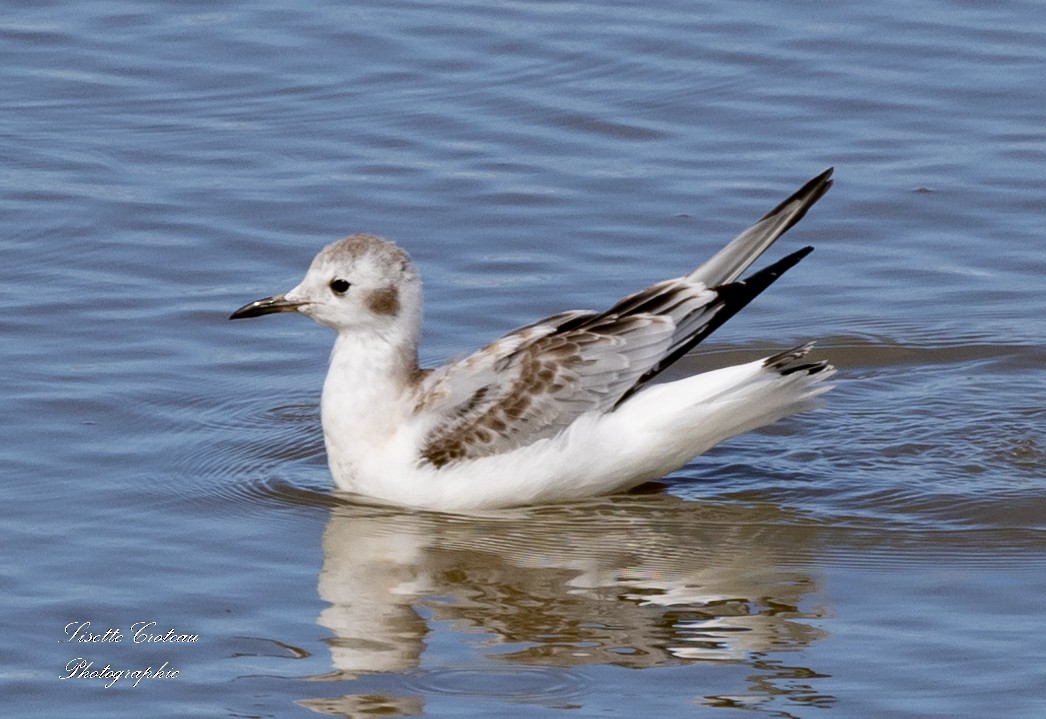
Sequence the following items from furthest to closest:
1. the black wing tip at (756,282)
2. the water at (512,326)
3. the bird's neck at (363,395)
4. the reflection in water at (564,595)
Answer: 1. the bird's neck at (363,395)
2. the black wing tip at (756,282)
3. the water at (512,326)
4. the reflection in water at (564,595)

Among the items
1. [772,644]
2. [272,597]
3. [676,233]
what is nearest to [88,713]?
[272,597]

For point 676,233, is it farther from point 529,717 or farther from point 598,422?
point 529,717

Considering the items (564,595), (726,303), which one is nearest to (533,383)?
(726,303)

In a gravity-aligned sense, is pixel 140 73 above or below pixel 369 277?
above

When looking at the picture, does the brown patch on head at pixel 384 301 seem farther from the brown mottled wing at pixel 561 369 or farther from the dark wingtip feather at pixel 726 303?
the dark wingtip feather at pixel 726 303

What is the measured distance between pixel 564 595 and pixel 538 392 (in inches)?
52.4

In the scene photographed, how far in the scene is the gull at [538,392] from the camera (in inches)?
368

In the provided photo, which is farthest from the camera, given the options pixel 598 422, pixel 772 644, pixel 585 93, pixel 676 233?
pixel 585 93

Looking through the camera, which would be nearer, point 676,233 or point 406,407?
point 406,407

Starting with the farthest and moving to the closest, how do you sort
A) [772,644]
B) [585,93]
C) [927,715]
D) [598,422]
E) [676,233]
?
[585,93], [676,233], [598,422], [772,644], [927,715]

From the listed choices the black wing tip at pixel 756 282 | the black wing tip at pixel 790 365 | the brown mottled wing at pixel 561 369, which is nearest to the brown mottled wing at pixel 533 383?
the brown mottled wing at pixel 561 369

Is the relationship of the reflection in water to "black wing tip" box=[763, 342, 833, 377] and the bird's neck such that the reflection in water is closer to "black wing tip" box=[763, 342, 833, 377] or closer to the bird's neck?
the bird's neck

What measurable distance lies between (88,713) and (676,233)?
6070 mm

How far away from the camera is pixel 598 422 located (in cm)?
948
